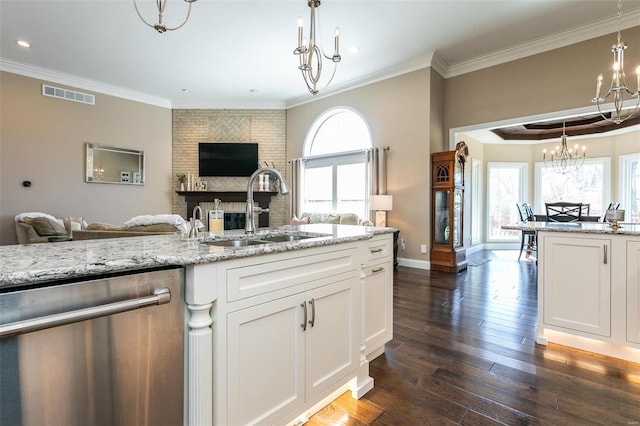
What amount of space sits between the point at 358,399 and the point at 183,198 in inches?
250

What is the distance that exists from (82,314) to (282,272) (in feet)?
2.25

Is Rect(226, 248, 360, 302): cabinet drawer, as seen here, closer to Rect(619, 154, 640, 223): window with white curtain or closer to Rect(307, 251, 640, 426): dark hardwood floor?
Rect(307, 251, 640, 426): dark hardwood floor

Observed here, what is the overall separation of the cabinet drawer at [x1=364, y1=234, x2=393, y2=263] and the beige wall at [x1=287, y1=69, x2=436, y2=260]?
119 inches

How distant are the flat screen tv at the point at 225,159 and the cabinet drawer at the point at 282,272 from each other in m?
5.72

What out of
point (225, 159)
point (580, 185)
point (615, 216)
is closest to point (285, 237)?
point (615, 216)

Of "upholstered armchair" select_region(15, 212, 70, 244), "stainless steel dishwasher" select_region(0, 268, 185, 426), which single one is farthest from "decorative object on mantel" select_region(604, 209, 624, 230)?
"upholstered armchair" select_region(15, 212, 70, 244)

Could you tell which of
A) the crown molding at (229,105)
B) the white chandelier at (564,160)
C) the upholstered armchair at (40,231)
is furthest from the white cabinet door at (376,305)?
the white chandelier at (564,160)

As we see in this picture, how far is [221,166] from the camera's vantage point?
6.95 meters

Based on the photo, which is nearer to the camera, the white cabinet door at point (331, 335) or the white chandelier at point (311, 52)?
the white cabinet door at point (331, 335)

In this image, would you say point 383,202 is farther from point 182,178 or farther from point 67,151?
point 67,151

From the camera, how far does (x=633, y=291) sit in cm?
203

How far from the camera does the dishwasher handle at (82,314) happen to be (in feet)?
2.35

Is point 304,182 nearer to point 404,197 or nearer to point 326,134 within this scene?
point 326,134

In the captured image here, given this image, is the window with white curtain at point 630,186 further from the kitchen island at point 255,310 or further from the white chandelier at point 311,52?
the kitchen island at point 255,310
